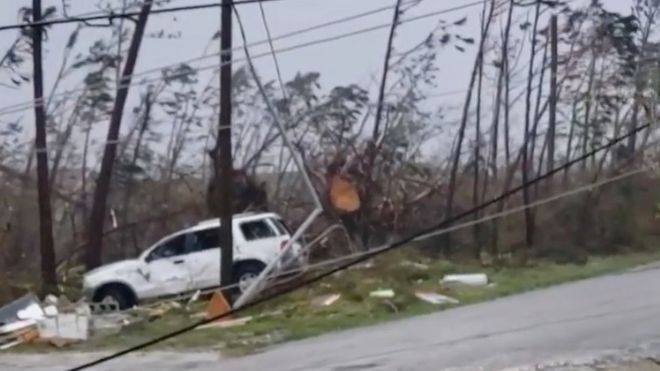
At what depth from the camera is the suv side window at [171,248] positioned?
18036 mm

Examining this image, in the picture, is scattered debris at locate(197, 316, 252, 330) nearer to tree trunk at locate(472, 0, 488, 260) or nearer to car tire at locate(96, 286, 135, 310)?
car tire at locate(96, 286, 135, 310)

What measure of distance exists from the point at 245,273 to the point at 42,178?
2756 mm

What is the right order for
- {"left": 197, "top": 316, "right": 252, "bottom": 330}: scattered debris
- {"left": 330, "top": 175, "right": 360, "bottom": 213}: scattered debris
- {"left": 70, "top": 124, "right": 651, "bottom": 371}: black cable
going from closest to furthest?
{"left": 70, "top": 124, "right": 651, "bottom": 371}: black cable → {"left": 197, "top": 316, "right": 252, "bottom": 330}: scattered debris → {"left": 330, "top": 175, "right": 360, "bottom": 213}: scattered debris

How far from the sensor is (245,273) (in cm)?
1775

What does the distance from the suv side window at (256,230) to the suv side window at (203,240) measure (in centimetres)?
38

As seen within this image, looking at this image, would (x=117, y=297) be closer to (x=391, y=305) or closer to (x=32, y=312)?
(x=32, y=312)

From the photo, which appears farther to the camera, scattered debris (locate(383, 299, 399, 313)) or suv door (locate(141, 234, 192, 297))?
suv door (locate(141, 234, 192, 297))

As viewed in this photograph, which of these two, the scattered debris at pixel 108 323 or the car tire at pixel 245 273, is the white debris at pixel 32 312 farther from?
the car tire at pixel 245 273

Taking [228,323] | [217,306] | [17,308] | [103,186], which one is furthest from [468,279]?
[17,308]

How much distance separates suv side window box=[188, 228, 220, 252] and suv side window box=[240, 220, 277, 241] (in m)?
0.38

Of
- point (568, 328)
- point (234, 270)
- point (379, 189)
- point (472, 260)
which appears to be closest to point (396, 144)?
point (379, 189)

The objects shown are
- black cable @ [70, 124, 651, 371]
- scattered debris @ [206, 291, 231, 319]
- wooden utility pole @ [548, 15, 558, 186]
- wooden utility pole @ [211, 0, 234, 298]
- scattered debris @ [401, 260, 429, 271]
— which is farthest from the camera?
wooden utility pole @ [548, 15, 558, 186]

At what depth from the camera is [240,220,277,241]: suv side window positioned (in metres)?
17.9

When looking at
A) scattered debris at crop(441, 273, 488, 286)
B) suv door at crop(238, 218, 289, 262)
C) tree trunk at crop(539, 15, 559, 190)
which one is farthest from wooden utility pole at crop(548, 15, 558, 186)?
suv door at crop(238, 218, 289, 262)
